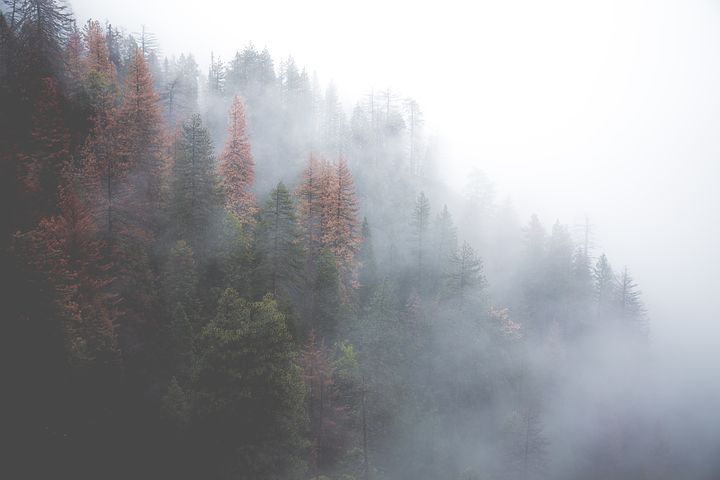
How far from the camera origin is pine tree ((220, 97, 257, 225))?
3512 centimetres

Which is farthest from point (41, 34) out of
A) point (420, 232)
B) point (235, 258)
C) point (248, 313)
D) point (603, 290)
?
point (603, 290)

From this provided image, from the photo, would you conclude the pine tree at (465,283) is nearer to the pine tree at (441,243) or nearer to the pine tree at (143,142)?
the pine tree at (441,243)

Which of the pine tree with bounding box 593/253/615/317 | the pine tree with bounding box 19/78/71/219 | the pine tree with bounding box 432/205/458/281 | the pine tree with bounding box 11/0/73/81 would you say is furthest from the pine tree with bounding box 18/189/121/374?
the pine tree with bounding box 593/253/615/317

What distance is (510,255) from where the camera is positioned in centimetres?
6562

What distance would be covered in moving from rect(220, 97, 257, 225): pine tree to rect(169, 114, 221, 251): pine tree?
13.1ft

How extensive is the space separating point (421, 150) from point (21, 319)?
6990 centimetres

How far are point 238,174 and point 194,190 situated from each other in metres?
6.67

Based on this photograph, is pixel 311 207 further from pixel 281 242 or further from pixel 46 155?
pixel 46 155

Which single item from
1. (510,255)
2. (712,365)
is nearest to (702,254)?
(712,365)

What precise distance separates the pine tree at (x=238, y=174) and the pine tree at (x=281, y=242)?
14.6 feet

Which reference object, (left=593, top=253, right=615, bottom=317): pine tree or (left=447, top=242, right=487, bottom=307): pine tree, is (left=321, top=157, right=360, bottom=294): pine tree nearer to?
(left=447, top=242, right=487, bottom=307): pine tree

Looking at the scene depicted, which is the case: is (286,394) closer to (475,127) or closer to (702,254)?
(475,127)

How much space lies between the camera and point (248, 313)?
63.3ft

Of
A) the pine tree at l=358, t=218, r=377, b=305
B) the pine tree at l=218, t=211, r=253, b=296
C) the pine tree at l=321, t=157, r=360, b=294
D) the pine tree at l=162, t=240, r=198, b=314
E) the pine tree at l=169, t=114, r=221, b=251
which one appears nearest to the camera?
the pine tree at l=162, t=240, r=198, b=314
